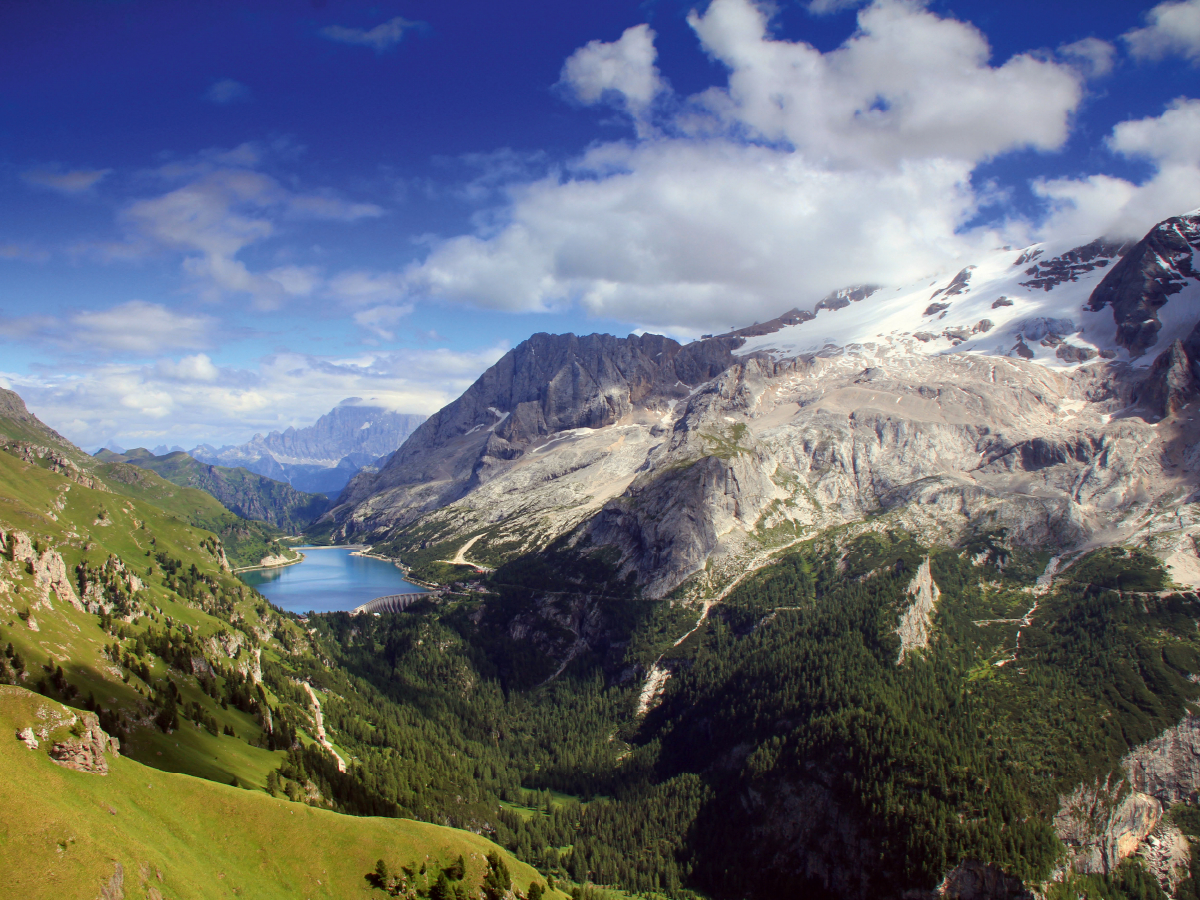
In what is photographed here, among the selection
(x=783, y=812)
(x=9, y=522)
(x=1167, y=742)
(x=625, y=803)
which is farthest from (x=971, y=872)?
(x=9, y=522)

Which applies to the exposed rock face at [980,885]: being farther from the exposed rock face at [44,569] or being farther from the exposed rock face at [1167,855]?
the exposed rock face at [44,569]

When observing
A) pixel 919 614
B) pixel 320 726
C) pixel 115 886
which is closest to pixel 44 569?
pixel 320 726

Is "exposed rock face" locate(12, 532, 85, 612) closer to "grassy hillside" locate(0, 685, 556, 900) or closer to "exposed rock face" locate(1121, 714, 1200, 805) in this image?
"grassy hillside" locate(0, 685, 556, 900)

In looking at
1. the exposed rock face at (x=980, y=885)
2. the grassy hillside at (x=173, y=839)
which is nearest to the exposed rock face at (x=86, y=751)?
the grassy hillside at (x=173, y=839)

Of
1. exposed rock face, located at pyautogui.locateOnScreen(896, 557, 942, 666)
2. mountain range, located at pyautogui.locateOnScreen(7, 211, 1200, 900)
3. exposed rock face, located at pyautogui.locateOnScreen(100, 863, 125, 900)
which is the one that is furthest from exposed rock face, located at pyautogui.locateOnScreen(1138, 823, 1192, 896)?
exposed rock face, located at pyautogui.locateOnScreen(100, 863, 125, 900)

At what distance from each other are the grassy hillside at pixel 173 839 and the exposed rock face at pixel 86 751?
0.81 metres

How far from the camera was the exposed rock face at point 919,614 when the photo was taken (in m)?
152

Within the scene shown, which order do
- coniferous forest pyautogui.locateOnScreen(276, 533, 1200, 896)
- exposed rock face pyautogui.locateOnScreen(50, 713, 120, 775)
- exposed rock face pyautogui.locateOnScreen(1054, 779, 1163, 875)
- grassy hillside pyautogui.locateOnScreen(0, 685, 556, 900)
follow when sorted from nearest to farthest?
grassy hillside pyautogui.locateOnScreen(0, 685, 556, 900) < exposed rock face pyautogui.locateOnScreen(50, 713, 120, 775) < exposed rock face pyautogui.locateOnScreen(1054, 779, 1163, 875) < coniferous forest pyautogui.locateOnScreen(276, 533, 1200, 896)

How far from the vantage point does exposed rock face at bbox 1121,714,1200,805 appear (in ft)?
373

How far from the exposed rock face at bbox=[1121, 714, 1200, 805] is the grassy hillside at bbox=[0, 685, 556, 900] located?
116016mm

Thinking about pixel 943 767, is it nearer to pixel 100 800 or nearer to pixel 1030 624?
pixel 1030 624

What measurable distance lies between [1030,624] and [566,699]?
117861 mm

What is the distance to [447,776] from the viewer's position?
436ft

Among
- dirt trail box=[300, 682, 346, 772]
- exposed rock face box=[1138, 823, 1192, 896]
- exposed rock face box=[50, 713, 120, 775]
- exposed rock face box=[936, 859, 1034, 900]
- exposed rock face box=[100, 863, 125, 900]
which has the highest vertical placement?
exposed rock face box=[50, 713, 120, 775]
